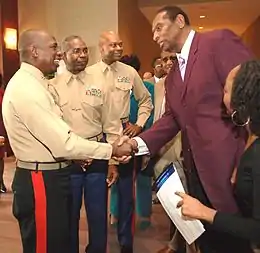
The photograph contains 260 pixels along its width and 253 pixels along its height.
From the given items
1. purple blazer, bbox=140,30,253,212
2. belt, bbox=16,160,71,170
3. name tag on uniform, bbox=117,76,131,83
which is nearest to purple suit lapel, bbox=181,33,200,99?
purple blazer, bbox=140,30,253,212

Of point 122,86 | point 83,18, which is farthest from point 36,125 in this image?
point 83,18

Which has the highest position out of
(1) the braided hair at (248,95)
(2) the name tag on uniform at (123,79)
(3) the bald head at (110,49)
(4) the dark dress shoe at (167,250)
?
(3) the bald head at (110,49)

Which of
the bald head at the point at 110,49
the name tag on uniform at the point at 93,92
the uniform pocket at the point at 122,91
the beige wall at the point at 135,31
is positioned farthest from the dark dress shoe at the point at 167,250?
the beige wall at the point at 135,31

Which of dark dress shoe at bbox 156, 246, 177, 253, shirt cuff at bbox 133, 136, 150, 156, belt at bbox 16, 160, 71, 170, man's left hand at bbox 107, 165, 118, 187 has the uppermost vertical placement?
shirt cuff at bbox 133, 136, 150, 156

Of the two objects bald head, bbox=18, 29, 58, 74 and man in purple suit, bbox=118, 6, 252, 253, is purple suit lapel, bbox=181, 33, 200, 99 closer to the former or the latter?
man in purple suit, bbox=118, 6, 252, 253

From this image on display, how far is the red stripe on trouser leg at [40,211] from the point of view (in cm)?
217

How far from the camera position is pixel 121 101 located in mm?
3223

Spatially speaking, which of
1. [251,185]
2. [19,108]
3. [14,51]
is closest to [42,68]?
[19,108]

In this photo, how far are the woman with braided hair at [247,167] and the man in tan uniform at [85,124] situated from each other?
154 cm

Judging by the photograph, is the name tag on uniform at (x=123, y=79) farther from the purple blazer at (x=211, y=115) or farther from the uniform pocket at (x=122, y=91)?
the purple blazer at (x=211, y=115)

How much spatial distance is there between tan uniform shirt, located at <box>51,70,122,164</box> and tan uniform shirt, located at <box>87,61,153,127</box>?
117 mm

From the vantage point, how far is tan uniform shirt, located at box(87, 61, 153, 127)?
10.4 feet

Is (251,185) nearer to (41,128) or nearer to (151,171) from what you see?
(41,128)

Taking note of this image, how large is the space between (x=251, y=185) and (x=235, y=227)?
130mm
